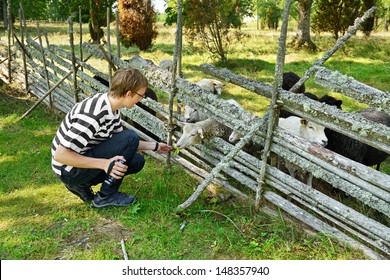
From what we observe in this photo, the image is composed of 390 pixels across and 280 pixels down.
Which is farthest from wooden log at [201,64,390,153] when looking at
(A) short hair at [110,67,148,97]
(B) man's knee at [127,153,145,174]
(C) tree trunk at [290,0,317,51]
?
(C) tree trunk at [290,0,317,51]

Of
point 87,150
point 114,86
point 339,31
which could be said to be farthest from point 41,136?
point 339,31

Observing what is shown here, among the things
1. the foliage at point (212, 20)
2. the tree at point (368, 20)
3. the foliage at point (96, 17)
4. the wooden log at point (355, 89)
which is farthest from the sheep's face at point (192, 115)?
the foliage at point (96, 17)

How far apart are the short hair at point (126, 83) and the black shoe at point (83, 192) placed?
116 cm

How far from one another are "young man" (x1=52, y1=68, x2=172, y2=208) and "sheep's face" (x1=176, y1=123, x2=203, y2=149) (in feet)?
2.24

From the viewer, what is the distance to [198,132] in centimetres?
446

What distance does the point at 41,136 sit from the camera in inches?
254

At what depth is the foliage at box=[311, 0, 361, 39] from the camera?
45.2 feet

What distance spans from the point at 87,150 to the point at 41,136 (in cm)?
318

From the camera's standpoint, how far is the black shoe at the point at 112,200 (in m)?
4.05

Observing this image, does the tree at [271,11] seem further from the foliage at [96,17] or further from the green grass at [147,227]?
the green grass at [147,227]

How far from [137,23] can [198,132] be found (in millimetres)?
11704

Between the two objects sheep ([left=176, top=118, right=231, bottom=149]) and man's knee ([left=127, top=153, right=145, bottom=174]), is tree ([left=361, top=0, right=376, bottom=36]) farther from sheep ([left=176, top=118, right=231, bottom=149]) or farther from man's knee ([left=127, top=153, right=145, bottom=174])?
man's knee ([left=127, top=153, right=145, bottom=174])

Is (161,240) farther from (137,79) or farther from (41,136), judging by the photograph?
(41,136)

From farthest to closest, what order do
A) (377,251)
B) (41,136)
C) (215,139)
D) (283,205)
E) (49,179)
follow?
1. (41,136)
2. (49,179)
3. (215,139)
4. (283,205)
5. (377,251)
